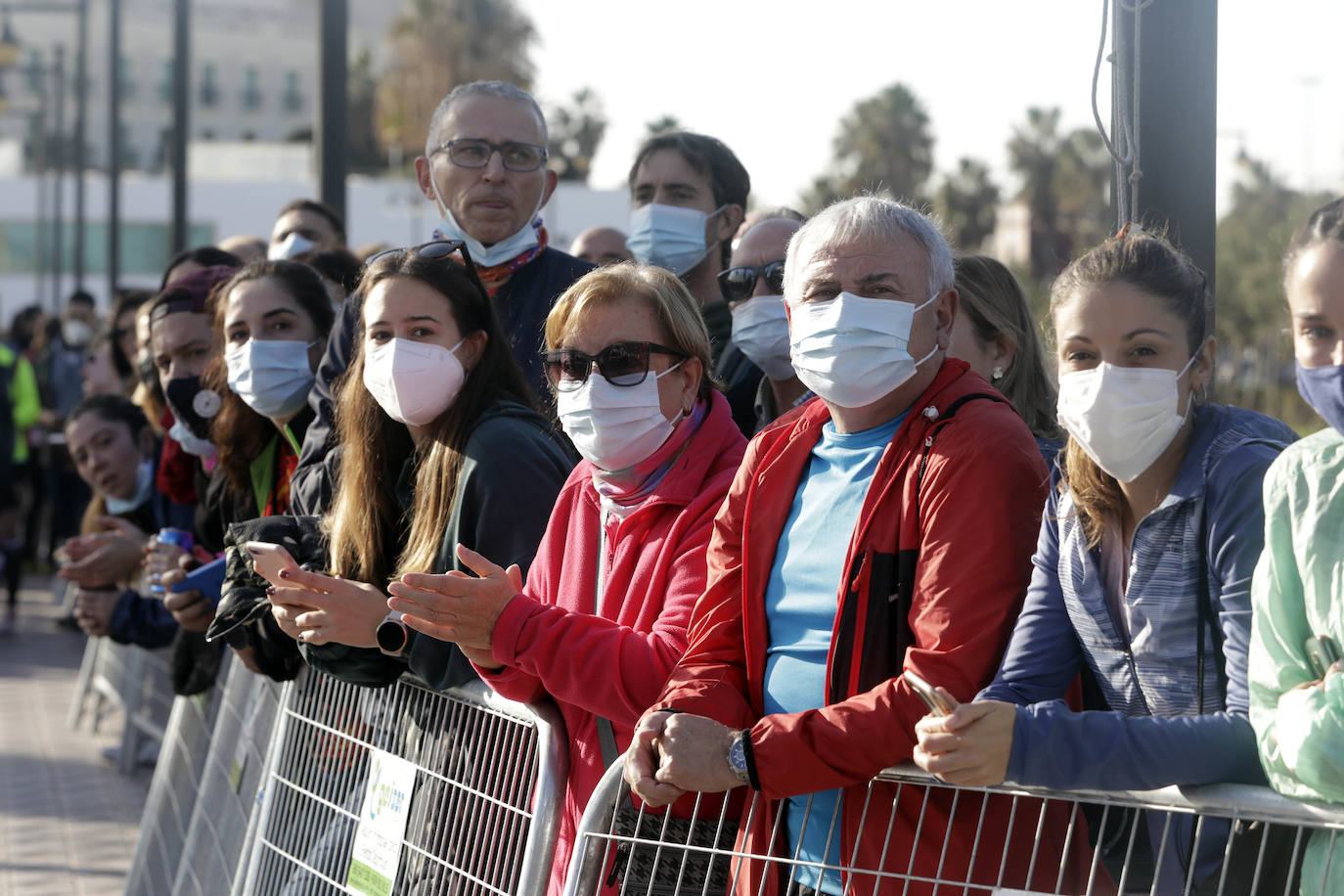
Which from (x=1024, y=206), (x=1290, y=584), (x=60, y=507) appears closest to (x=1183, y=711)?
(x=1290, y=584)

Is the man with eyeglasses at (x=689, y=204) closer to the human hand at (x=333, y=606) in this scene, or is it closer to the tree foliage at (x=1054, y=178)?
the human hand at (x=333, y=606)

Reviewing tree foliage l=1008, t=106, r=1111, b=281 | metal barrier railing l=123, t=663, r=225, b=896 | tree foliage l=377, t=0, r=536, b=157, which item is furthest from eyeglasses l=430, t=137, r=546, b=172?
tree foliage l=1008, t=106, r=1111, b=281

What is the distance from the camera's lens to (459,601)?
10.8 ft

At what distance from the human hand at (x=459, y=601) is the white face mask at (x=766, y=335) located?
1707 millimetres

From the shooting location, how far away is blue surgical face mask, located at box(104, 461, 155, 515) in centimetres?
810

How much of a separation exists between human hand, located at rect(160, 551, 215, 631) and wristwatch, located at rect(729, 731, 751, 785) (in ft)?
9.74

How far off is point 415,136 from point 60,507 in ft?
169

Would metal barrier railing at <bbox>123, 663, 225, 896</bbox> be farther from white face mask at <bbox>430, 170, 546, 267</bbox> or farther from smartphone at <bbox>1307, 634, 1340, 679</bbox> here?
smartphone at <bbox>1307, 634, 1340, 679</bbox>

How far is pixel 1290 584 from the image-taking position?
244 cm

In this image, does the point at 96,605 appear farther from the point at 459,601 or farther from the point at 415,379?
the point at 459,601

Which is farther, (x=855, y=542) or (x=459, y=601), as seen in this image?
(x=459, y=601)

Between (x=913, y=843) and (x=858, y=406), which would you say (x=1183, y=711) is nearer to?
(x=913, y=843)

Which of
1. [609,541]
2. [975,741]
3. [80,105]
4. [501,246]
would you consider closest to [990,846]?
[975,741]

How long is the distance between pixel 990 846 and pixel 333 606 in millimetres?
1681
